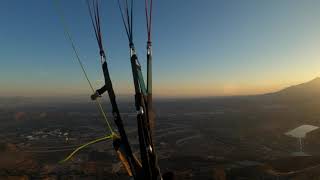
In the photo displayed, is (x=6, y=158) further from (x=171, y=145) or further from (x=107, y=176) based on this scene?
(x=171, y=145)

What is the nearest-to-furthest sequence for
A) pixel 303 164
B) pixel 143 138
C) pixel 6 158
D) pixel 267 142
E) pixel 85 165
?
pixel 143 138 → pixel 303 164 → pixel 85 165 → pixel 6 158 → pixel 267 142

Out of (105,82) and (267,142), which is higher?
(105,82)

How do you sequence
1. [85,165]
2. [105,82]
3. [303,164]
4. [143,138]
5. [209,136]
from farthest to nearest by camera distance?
[209,136] < [85,165] < [303,164] < [105,82] < [143,138]

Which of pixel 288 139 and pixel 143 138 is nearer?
pixel 143 138

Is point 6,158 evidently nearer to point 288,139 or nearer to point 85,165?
Result: point 85,165

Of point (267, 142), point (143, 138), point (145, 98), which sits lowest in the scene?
point (267, 142)

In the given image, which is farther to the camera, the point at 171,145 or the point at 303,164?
the point at 171,145

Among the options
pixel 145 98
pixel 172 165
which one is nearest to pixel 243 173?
pixel 172 165

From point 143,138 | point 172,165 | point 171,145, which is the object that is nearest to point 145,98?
point 143,138

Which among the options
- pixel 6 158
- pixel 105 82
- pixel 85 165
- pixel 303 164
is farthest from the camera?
pixel 6 158
